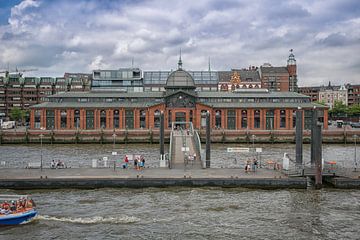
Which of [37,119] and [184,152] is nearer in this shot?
[184,152]

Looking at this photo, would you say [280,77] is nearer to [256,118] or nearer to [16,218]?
[256,118]

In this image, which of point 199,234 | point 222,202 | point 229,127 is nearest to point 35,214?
point 199,234

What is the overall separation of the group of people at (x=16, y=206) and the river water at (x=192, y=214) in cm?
127

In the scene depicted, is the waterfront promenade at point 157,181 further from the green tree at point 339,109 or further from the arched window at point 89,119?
the green tree at point 339,109

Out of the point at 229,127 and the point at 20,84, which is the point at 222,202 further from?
the point at 20,84

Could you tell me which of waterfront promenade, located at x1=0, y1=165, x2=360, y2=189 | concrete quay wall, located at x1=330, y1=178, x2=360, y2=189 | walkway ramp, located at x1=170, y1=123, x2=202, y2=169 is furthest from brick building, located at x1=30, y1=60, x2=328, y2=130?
concrete quay wall, located at x1=330, y1=178, x2=360, y2=189

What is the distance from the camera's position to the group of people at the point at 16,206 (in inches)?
1347

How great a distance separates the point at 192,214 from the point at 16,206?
13.7 metres

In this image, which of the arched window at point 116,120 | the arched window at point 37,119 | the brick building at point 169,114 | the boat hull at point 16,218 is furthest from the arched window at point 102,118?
the boat hull at point 16,218

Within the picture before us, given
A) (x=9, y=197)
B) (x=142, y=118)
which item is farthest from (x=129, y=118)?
(x=9, y=197)

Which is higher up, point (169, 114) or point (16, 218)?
point (169, 114)

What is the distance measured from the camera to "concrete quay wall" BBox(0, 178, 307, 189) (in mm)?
45188

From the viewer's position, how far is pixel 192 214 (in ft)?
121

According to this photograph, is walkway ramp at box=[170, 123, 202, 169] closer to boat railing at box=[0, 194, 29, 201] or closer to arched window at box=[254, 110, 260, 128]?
boat railing at box=[0, 194, 29, 201]
